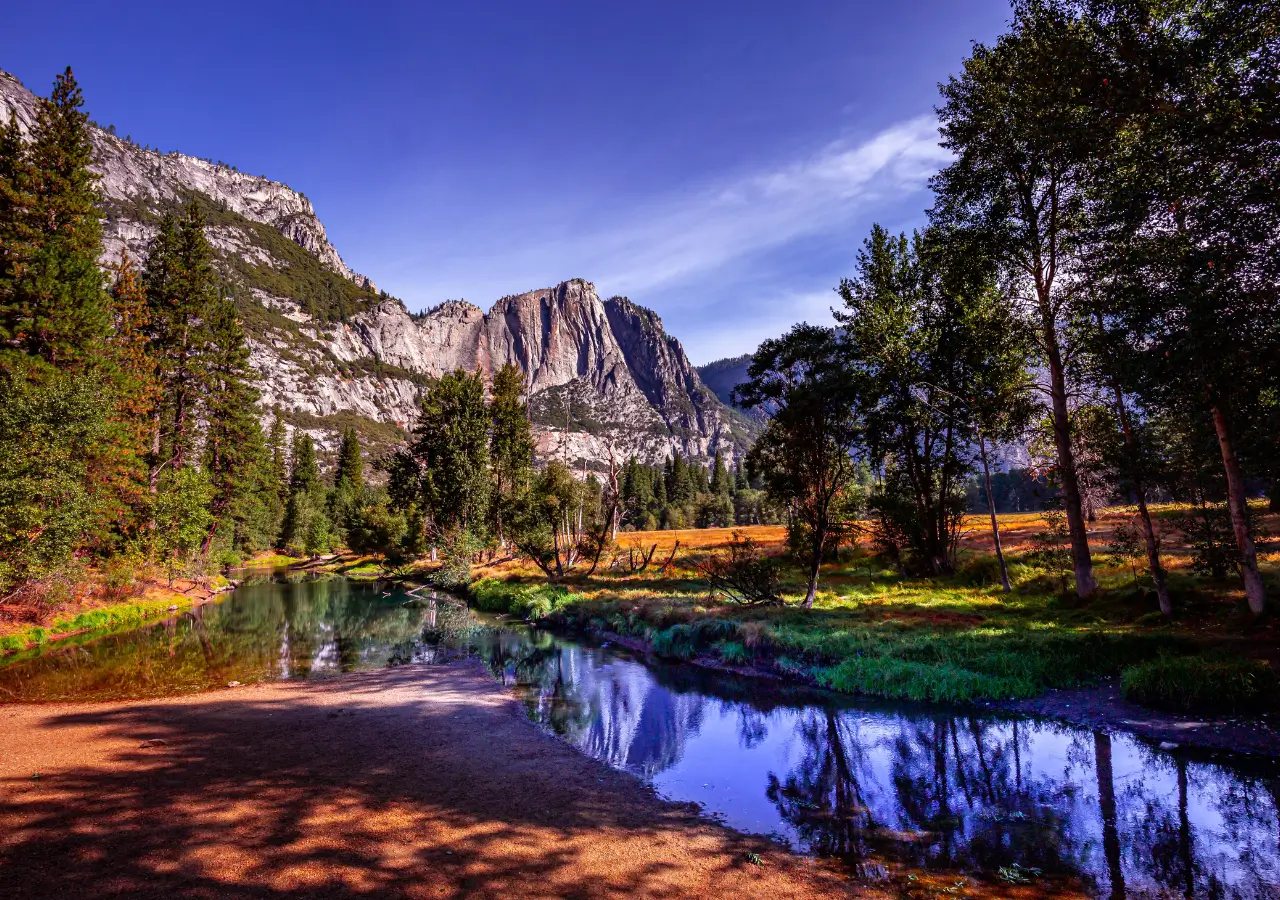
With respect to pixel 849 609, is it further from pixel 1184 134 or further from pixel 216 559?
pixel 216 559

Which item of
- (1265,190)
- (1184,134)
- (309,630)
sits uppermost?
(1184,134)

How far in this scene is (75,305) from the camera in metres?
29.4

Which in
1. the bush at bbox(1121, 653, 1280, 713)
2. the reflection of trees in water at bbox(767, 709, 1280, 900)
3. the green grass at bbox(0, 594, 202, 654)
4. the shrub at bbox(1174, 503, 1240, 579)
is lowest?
the reflection of trees in water at bbox(767, 709, 1280, 900)

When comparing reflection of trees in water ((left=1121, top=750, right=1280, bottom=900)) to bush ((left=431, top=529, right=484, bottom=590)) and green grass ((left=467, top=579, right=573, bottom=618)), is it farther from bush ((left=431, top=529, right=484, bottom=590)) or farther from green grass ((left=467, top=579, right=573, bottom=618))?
bush ((left=431, top=529, right=484, bottom=590))

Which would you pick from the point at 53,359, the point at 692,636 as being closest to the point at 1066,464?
the point at 692,636

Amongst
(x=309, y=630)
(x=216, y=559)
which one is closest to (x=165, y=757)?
(x=309, y=630)

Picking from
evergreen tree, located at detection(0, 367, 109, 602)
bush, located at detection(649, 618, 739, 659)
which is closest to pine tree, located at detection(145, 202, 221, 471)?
evergreen tree, located at detection(0, 367, 109, 602)

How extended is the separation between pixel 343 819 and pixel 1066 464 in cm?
2152

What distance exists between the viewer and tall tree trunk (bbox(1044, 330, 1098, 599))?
1847cm

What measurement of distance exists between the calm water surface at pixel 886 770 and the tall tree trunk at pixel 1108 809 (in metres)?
0.03

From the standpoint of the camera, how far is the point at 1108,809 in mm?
8477

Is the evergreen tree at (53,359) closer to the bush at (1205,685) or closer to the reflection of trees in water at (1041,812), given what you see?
the reflection of trees in water at (1041,812)

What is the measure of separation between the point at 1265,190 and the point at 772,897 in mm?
12973

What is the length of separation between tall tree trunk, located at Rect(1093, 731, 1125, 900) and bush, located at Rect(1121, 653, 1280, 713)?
1.70 metres
